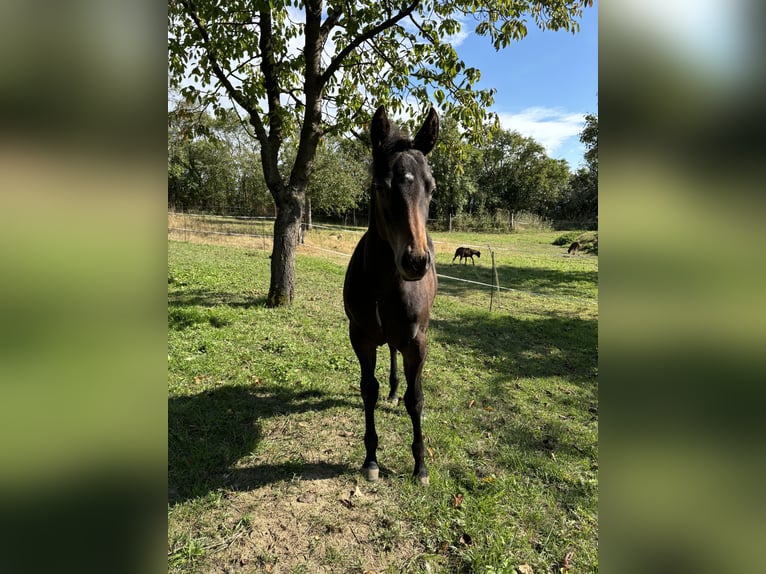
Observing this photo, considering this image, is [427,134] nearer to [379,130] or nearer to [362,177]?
[379,130]

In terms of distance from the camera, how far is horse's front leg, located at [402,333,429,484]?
9.32ft

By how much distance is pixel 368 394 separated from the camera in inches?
125

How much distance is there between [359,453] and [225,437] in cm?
119

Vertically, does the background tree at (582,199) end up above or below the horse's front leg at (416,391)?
above

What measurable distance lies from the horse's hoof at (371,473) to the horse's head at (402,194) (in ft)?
5.64

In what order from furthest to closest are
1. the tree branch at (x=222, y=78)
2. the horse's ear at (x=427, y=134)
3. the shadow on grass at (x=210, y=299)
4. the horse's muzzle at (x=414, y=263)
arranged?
the shadow on grass at (x=210, y=299)
the tree branch at (x=222, y=78)
the horse's ear at (x=427, y=134)
the horse's muzzle at (x=414, y=263)

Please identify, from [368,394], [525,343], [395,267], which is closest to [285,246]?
[525,343]

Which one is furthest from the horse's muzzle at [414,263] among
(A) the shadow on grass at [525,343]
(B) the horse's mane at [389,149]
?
(A) the shadow on grass at [525,343]

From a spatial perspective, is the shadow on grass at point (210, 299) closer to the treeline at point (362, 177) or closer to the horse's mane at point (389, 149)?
the treeline at point (362, 177)

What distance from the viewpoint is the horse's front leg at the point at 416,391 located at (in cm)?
284

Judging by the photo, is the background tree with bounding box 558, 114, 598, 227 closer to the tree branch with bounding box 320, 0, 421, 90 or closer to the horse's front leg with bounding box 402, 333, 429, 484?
the tree branch with bounding box 320, 0, 421, 90

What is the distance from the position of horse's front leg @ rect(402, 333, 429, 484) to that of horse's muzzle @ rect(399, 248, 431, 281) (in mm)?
871
